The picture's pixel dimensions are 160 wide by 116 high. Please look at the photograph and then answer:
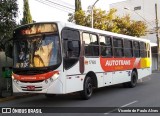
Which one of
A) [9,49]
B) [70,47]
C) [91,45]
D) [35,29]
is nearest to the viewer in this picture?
[35,29]

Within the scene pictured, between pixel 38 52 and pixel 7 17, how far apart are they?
411 centimetres

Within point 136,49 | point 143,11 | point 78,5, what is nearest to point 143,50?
point 136,49

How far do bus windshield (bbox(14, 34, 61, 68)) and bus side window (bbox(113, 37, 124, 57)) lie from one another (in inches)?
210

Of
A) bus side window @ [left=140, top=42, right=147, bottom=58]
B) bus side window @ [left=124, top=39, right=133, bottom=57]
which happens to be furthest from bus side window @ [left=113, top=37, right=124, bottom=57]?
bus side window @ [left=140, top=42, right=147, bottom=58]

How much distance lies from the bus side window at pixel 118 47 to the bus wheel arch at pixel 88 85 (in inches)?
110

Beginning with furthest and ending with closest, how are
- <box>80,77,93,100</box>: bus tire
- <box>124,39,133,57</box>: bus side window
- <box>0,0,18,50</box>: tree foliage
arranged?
1. <box>124,39,133,57</box>: bus side window
2. <box>0,0,18,50</box>: tree foliage
3. <box>80,77,93,100</box>: bus tire

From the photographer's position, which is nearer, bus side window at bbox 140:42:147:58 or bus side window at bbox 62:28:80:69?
bus side window at bbox 62:28:80:69

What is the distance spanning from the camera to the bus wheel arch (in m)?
13.4

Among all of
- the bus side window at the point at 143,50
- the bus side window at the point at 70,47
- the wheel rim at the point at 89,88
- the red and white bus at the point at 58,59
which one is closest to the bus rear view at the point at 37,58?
the red and white bus at the point at 58,59

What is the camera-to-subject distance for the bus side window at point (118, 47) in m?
16.8

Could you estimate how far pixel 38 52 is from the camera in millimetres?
12125

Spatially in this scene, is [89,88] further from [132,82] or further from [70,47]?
[132,82]

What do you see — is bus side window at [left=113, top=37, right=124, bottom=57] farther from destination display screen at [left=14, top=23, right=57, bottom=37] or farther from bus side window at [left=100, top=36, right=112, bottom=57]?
destination display screen at [left=14, top=23, right=57, bottom=37]

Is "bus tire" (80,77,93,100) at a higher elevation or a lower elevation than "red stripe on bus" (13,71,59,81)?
lower
